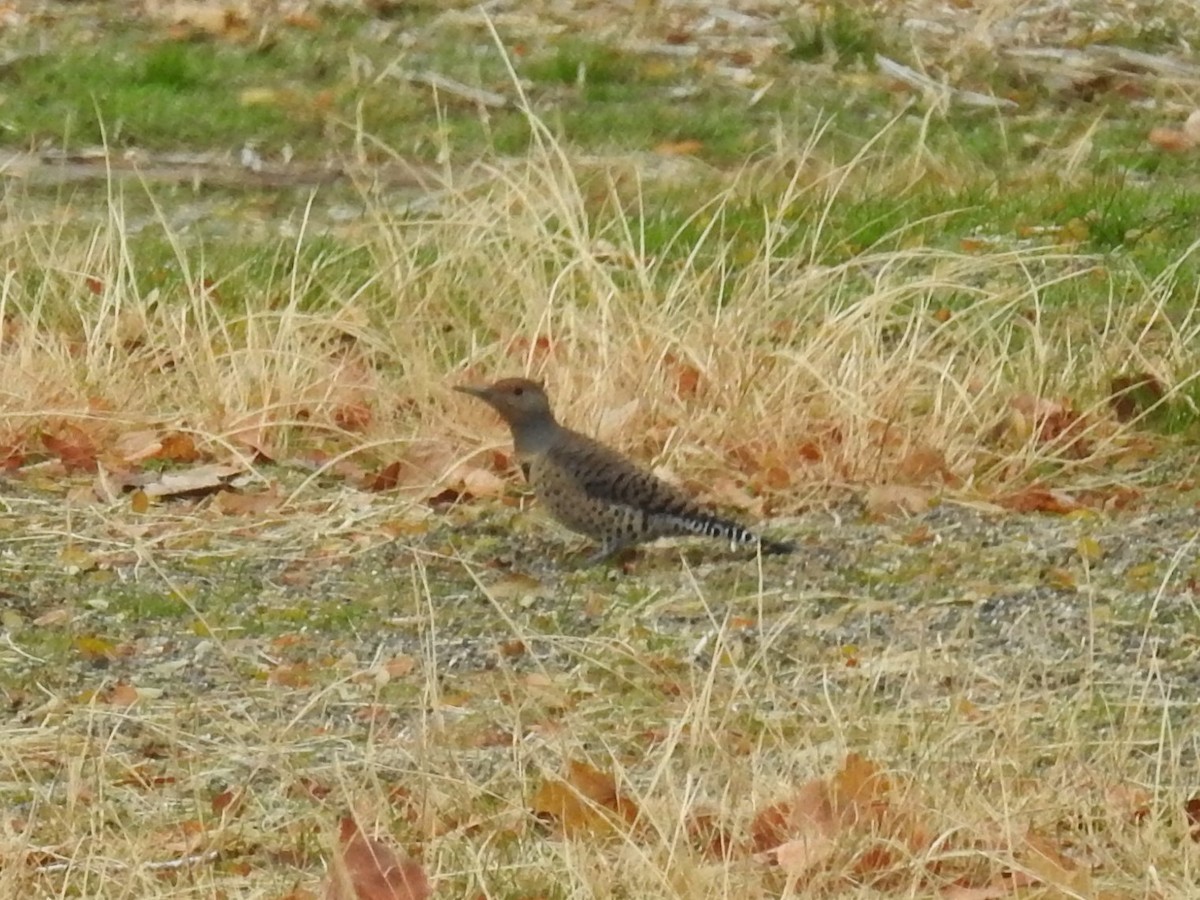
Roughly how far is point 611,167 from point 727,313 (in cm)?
324

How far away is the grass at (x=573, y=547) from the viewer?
4.00 m

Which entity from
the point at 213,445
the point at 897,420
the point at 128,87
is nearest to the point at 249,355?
the point at 213,445

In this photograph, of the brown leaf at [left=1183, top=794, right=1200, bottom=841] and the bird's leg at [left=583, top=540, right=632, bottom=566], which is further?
the bird's leg at [left=583, top=540, right=632, bottom=566]

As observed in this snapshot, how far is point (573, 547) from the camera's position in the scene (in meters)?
6.29

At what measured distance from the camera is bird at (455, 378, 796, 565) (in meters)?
5.87

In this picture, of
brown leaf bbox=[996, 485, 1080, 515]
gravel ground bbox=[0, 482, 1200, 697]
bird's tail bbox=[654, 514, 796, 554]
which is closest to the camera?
gravel ground bbox=[0, 482, 1200, 697]

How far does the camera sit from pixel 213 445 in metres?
6.84

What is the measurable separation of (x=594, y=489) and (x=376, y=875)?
237 cm

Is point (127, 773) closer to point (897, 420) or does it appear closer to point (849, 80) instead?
point (897, 420)

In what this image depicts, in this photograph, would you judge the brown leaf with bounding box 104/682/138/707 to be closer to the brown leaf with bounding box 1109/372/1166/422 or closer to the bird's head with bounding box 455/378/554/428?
the bird's head with bounding box 455/378/554/428

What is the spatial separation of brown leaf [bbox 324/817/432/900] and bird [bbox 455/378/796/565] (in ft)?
6.79

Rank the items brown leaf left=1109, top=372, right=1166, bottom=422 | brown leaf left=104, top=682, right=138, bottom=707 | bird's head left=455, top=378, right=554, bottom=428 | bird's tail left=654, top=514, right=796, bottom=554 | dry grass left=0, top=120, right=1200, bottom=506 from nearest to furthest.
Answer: brown leaf left=104, top=682, right=138, bottom=707 < bird's tail left=654, top=514, right=796, bottom=554 < bird's head left=455, top=378, right=554, bottom=428 < dry grass left=0, top=120, right=1200, bottom=506 < brown leaf left=1109, top=372, right=1166, bottom=422

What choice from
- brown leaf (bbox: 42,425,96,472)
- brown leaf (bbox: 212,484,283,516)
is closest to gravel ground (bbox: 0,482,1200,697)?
brown leaf (bbox: 212,484,283,516)

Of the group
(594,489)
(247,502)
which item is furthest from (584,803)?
(247,502)
